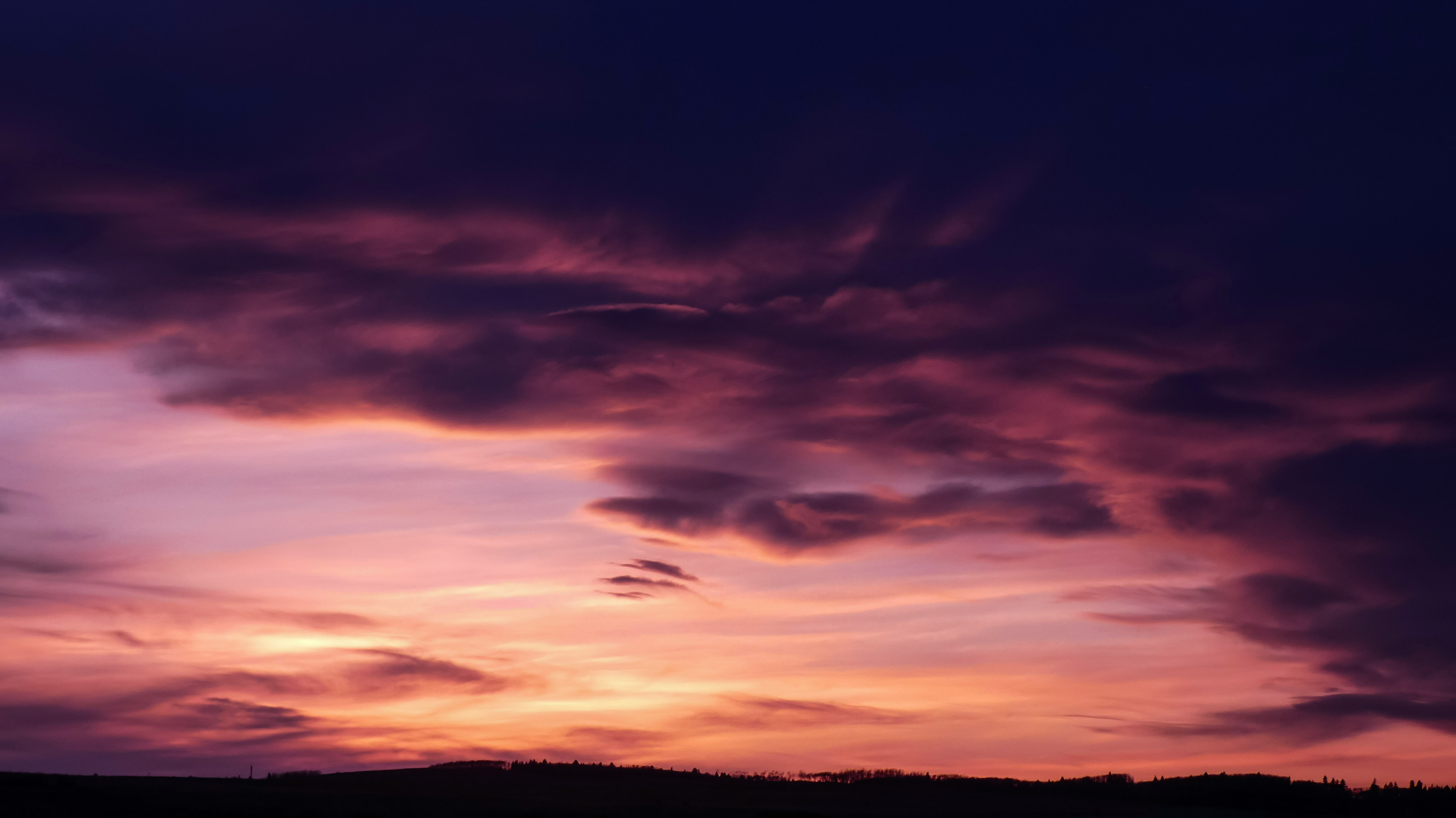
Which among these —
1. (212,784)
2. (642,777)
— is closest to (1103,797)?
(642,777)

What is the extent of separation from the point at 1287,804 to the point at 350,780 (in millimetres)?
70121

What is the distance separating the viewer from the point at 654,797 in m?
87.2

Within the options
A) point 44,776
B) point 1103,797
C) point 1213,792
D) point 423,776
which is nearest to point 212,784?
point 44,776

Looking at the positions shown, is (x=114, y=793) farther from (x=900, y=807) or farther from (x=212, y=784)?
(x=900, y=807)

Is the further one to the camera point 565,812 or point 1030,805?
point 1030,805

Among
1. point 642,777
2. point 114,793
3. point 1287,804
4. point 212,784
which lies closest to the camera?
point 114,793

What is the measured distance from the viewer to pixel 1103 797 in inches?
3784

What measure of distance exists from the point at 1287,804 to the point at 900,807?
30983 millimetres

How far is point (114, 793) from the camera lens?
66438 mm

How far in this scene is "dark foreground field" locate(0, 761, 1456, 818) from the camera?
6519 cm

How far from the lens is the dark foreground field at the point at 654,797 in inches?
2566

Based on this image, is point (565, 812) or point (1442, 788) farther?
point (1442, 788)

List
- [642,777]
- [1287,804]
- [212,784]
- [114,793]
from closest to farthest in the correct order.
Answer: [114,793] < [212,784] < [1287,804] < [642,777]

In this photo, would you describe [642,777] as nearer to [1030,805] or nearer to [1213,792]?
[1030,805]
